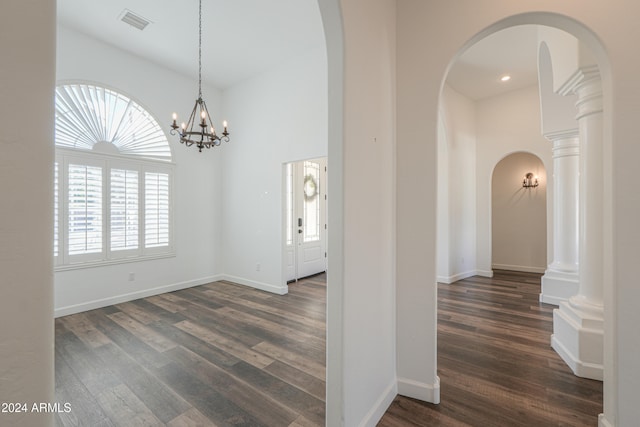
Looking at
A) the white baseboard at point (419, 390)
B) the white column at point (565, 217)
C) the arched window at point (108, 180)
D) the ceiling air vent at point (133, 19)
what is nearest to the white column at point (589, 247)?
the white baseboard at point (419, 390)

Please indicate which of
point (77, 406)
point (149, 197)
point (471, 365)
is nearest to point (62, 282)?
point (149, 197)

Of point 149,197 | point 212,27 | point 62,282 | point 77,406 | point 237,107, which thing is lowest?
point 77,406

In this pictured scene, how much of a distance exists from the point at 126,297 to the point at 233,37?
14.1ft

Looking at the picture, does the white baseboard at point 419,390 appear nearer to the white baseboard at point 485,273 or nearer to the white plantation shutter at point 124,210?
the white plantation shutter at point 124,210

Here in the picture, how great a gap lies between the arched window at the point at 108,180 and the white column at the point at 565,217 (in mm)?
6093

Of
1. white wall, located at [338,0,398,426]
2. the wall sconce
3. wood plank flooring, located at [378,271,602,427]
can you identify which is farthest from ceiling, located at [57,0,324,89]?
the wall sconce

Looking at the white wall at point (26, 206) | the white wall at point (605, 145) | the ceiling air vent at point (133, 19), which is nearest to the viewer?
the white wall at point (26, 206)

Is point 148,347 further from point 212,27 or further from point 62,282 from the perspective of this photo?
point 212,27

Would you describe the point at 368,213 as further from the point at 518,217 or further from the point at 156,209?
the point at 518,217

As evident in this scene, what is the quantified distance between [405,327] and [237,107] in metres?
5.04

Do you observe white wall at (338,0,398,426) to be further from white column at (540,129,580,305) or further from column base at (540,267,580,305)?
column base at (540,267,580,305)

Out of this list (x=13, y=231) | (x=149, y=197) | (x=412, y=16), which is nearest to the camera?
(x=13, y=231)

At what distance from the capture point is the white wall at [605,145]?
155 centimetres

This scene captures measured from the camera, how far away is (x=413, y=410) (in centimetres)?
198
